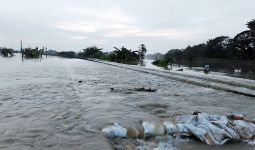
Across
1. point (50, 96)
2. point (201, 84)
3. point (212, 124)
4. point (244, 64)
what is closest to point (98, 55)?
point (244, 64)

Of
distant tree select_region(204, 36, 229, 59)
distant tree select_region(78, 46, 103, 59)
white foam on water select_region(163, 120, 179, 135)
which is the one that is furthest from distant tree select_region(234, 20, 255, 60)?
white foam on water select_region(163, 120, 179, 135)

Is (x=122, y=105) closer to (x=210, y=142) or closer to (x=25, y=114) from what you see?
(x=25, y=114)

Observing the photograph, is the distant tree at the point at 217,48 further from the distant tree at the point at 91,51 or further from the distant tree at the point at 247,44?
the distant tree at the point at 91,51

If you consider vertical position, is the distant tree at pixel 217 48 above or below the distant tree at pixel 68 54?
above

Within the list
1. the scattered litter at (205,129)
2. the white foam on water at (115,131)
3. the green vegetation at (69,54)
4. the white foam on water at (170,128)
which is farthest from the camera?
the green vegetation at (69,54)

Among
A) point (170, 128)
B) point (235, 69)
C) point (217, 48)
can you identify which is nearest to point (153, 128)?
point (170, 128)

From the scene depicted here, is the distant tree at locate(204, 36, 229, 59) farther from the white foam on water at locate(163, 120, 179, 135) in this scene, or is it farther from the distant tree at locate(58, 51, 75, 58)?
the white foam on water at locate(163, 120, 179, 135)

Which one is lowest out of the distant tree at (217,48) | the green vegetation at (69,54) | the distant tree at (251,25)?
the green vegetation at (69,54)

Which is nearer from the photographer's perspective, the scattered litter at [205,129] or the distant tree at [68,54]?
the scattered litter at [205,129]

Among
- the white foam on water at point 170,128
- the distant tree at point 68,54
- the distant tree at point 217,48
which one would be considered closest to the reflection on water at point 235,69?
the distant tree at point 217,48

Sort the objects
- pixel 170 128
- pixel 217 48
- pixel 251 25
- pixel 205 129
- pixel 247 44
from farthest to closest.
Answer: pixel 217 48 < pixel 247 44 < pixel 251 25 < pixel 170 128 < pixel 205 129

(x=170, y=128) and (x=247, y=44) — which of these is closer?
(x=170, y=128)

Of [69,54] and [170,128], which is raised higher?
[170,128]

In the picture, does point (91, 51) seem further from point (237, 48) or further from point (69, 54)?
point (237, 48)
